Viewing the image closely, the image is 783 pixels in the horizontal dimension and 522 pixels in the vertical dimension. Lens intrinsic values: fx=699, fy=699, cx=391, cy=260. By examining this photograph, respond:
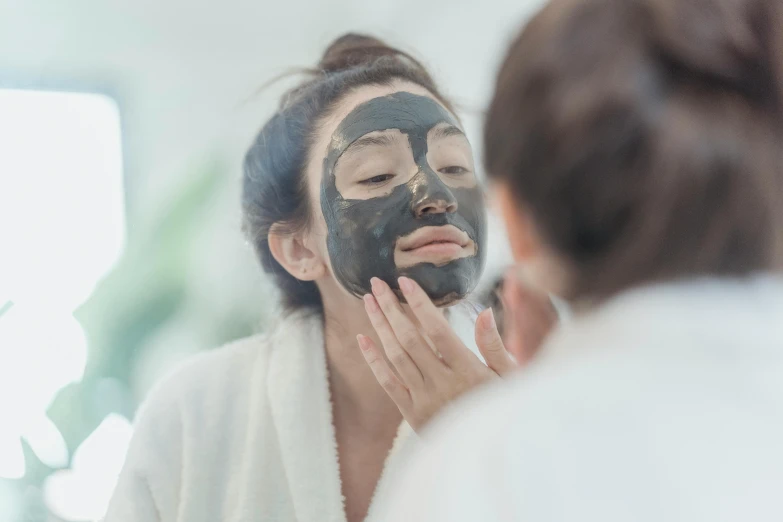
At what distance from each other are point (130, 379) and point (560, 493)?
1005 mm

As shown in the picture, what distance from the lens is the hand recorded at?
654 mm

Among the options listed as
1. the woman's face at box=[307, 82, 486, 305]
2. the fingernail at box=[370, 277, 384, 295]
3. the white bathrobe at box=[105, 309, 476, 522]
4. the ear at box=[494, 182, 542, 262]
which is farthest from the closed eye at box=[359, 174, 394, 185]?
the ear at box=[494, 182, 542, 262]

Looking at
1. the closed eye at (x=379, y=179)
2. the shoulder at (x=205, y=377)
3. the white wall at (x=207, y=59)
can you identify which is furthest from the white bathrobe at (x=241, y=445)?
the white wall at (x=207, y=59)

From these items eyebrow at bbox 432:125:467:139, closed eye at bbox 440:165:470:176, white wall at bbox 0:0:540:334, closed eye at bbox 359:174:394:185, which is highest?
white wall at bbox 0:0:540:334

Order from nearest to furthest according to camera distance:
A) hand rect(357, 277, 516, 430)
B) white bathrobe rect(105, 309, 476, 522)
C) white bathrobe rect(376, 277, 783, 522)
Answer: white bathrobe rect(376, 277, 783, 522)
hand rect(357, 277, 516, 430)
white bathrobe rect(105, 309, 476, 522)

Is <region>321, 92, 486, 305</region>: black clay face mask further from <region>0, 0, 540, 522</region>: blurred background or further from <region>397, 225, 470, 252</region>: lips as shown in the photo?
<region>0, 0, 540, 522</region>: blurred background

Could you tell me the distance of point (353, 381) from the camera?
0.85 metres

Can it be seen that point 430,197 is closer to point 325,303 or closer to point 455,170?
point 455,170

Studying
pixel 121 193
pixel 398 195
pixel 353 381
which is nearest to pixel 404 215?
pixel 398 195

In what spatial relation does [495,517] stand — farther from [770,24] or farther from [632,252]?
[770,24]

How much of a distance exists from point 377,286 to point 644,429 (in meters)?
0.42

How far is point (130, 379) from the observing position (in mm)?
1172

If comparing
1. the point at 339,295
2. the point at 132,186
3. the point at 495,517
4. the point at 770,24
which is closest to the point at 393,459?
the point at 339,295

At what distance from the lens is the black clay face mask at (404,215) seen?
→ 2.35 feet
